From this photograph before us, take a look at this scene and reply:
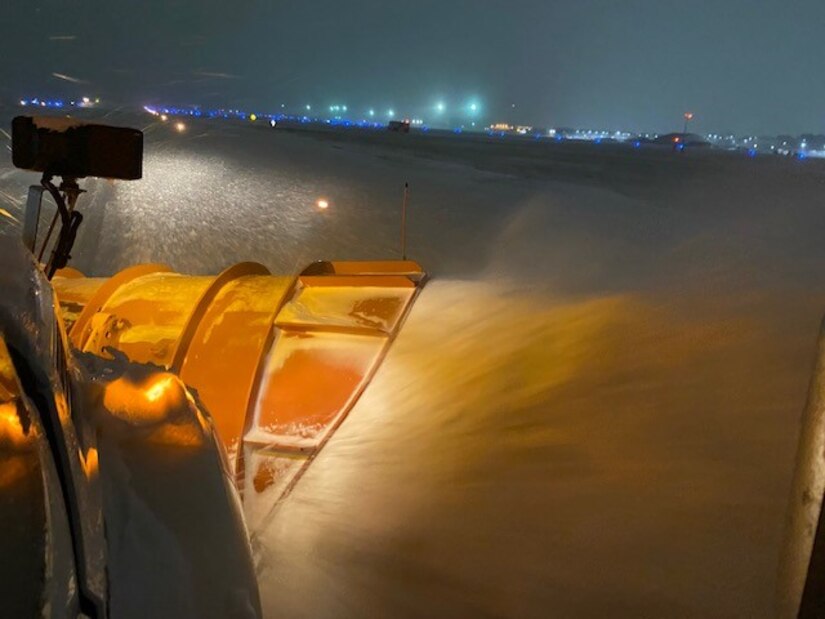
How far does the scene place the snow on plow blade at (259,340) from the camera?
19.9 ft

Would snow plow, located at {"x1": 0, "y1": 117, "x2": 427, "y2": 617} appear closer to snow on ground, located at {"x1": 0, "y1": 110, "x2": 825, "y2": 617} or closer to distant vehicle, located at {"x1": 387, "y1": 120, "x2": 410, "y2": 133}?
snow on ground, located at {"x1": 0, "y1": 110, "x2": 825, "y2": 617}

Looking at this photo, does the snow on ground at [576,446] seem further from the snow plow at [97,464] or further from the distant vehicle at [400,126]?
the distant vehicle at [400,126]

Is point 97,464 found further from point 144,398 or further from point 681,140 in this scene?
point 681,140

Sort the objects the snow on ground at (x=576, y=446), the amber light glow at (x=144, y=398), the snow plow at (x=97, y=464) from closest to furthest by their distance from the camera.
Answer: the snow plow at (x=97, y=464) < the amber light glow at (x=144, y=398) < the snow on ground at (x=576, y=446)

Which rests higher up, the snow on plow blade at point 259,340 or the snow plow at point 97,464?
the snow plow at point 97,464

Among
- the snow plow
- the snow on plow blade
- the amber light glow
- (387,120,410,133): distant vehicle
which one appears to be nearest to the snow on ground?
the snow on plow blade

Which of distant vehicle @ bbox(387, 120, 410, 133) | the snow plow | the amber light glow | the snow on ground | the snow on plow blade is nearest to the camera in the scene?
the snow plow

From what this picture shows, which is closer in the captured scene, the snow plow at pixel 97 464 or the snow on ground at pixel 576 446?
the snow plow at pixel 97 464

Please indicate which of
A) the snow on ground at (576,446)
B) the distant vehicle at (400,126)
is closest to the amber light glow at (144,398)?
the snow on ground at (576,446)

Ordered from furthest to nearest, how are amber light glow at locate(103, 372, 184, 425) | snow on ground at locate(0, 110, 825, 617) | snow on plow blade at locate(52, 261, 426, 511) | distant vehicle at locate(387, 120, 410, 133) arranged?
distant vehicle at locate(387, 120, 410, 133), snow on plow blade at locate(52, 261, 426, 511), snow on ground at locate(0, 110, 825, 617), amber light glow at locate(103, 372, 184, 425)

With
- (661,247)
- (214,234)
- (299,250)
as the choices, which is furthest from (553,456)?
(214,234)

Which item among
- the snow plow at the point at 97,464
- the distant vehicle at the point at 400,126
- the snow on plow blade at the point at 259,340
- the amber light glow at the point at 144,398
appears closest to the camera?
the snow plow at the point at 97,464

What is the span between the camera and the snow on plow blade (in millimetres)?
6070

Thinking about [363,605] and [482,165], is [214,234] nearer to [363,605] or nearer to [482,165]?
[363,605]
